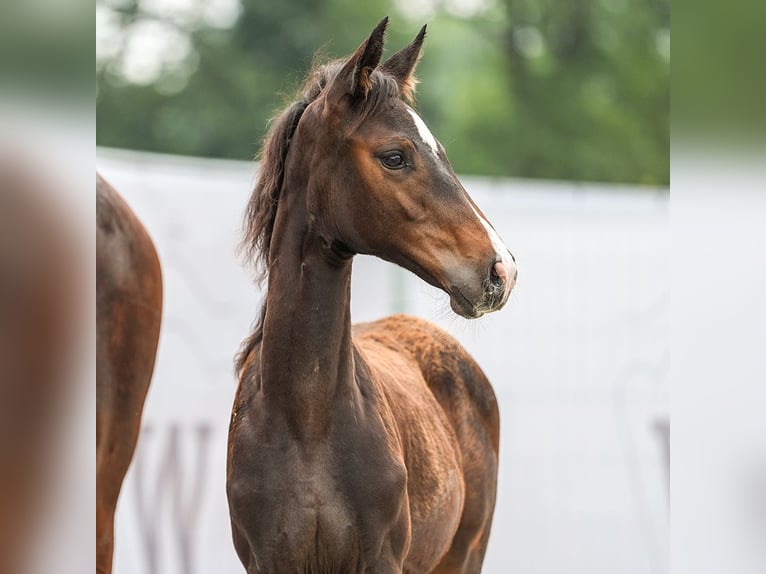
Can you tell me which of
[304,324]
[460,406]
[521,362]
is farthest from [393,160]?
[521,362]

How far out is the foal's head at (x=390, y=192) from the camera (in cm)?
200

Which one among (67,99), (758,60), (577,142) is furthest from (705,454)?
(577,142)

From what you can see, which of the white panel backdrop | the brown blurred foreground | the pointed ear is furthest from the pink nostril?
the white panel backdrop

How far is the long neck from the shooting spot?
87.5 inches

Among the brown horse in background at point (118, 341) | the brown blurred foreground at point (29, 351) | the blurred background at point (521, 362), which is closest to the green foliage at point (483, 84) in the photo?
the blurred background at point (521, 362)

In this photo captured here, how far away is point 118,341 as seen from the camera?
295cm

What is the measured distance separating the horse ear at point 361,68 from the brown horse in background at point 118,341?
3.46ft

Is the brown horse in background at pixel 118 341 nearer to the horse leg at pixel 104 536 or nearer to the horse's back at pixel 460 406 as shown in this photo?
the horse leg at pixel 104 536

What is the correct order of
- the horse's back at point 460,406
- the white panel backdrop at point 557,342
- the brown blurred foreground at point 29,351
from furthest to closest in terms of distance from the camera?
the white panel backdrop at point 557,342, the horse's back at point 460,406, the brown blurred foreground at point 29,351

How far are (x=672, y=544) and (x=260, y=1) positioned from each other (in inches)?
455

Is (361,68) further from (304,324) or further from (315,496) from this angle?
(315,496)

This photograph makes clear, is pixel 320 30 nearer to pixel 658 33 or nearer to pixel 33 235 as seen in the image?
pixel 658 33

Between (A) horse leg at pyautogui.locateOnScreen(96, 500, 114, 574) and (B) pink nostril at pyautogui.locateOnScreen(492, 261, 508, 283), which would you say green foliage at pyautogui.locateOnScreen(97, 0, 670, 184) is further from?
(B) pink nostril at pyautogui.locateOnScreen(492, 261, 508, 283)

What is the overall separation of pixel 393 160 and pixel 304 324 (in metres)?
0.42
